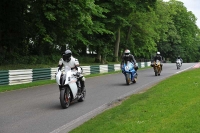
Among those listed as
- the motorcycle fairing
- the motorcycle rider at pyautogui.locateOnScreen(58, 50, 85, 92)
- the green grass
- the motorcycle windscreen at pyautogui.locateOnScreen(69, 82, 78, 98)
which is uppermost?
the motorcycle rider at pyautogui.locateOnScreen(58, 50, 85, 92)

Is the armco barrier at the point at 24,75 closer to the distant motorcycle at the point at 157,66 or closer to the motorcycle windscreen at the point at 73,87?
the motorcycle windscreen at the point at 73,87

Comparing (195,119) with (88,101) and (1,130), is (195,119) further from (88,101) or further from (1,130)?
(88,101)

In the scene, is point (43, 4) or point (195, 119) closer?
point (195, 119)

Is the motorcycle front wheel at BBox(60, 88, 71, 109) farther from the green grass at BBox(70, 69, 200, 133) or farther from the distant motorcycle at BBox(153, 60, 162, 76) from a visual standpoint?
the distant motorcycle at BBox(153, 60, 162, 76)

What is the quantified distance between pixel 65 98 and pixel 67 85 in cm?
41

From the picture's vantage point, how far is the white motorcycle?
32.7 feet

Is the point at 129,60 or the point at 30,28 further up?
the point at 30,28

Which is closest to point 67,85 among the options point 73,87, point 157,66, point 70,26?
point 73,87

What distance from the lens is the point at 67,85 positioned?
33.3 ft

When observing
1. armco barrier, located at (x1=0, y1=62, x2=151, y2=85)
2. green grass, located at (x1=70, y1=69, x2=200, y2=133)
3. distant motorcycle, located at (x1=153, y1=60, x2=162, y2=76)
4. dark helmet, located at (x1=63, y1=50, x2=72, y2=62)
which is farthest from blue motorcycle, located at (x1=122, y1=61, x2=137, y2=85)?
green grass, located at (x1=70, y1=69, x2=200, y2=133)

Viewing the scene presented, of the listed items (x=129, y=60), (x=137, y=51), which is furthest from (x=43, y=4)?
(x=137, y=51)

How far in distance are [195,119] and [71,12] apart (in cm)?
1969

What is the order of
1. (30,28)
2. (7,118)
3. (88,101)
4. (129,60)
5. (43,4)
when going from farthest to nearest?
(30,28) → (43,4) → (129,60) → (88,101) → (7,118)

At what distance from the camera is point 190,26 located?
91.2m
